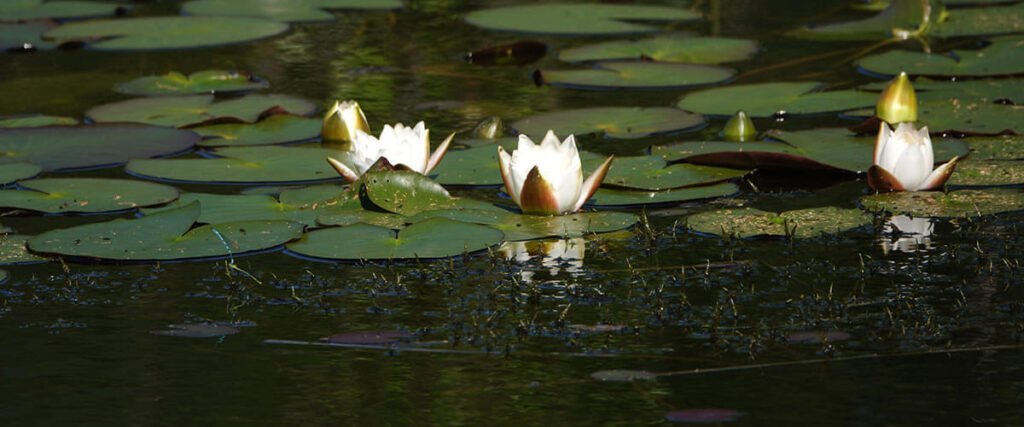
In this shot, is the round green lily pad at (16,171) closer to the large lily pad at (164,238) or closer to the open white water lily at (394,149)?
the large lily pad at (164,238)

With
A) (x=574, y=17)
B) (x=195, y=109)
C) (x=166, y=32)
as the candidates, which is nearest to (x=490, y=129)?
(x=195, y=109)

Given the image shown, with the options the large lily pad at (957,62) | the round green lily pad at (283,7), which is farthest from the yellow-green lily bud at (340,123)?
the round green lily pad at (283,7)

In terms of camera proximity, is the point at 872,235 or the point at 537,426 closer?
the point at 537,426

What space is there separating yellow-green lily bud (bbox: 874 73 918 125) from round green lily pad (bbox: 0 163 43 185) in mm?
2892

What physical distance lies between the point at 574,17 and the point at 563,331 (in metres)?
5.15

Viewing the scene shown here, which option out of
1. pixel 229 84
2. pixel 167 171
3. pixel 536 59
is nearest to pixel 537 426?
pixel 167 171

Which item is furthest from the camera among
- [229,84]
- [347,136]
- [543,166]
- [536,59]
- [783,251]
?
[536,59]

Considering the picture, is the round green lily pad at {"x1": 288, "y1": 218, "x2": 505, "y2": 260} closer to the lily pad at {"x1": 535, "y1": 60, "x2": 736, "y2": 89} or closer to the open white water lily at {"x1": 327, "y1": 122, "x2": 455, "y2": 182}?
the open white water lily at {"x1": 327, "y1": 122, "x2": 455, "y2": 182}

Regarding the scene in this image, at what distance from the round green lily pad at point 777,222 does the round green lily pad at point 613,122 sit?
46.9 inches

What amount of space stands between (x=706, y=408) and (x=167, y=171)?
2660mm

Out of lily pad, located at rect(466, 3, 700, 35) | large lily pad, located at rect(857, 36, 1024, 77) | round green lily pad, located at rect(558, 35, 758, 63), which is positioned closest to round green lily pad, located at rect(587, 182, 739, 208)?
large lily pad, located at rect(857, 36, 1024, 77)

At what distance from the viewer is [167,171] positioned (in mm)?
4934

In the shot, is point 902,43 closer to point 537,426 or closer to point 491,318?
point 491,318

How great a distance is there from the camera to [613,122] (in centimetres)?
557
